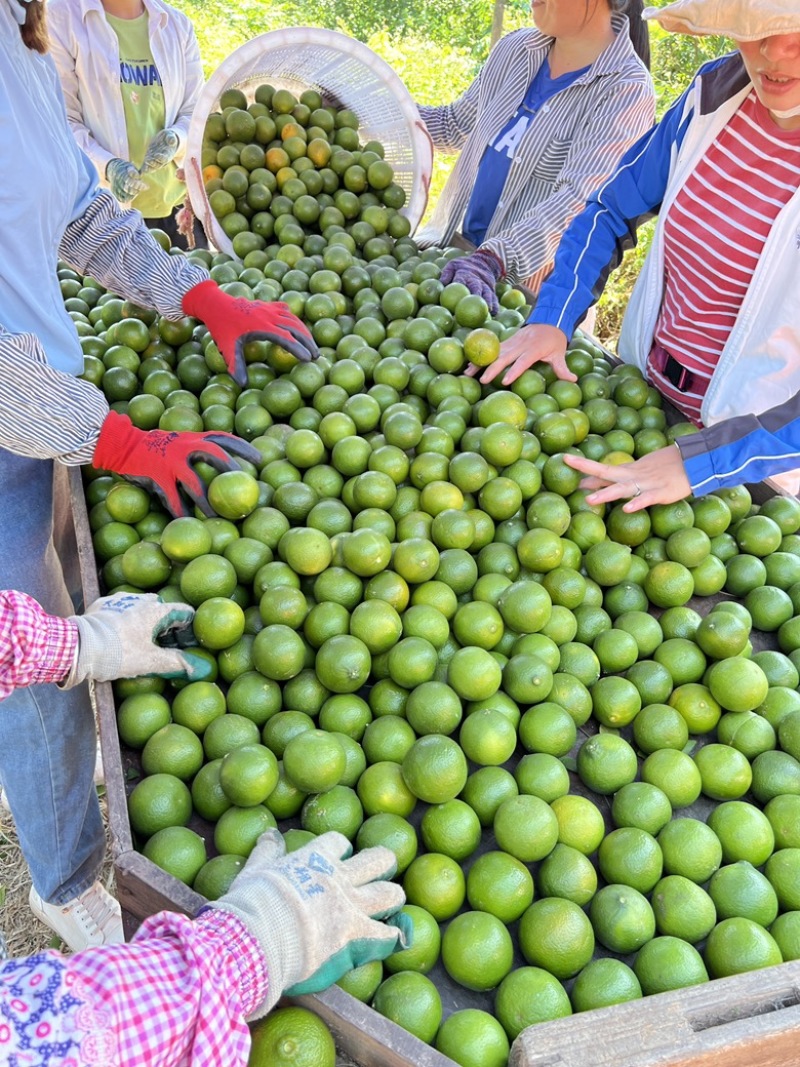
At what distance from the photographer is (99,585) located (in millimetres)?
2408

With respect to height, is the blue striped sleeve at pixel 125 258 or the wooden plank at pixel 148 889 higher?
the blue striped sleeve at pixel 125 258

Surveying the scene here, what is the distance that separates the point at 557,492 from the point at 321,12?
16.8 m

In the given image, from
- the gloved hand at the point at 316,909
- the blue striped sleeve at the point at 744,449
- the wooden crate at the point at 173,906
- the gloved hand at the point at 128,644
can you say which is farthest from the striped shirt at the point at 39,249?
the blue striped sleeve at the point at 744,449

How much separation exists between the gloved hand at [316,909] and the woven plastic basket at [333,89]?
3.32m

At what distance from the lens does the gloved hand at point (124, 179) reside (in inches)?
188

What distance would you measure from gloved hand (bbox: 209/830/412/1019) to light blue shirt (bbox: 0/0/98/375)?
181 centimetres

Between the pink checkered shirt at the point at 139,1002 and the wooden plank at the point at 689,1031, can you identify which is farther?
the wooden plank at the point at 689,1031

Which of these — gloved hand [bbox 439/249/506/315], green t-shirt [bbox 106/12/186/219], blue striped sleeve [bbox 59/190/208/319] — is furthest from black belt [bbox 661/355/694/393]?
green t-shirt [bbox 106/12/186/219]

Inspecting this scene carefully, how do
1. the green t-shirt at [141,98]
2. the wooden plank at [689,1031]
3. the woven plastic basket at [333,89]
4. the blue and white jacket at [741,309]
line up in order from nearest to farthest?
1. the wooden plank at [689,1031]
2. the blue and white jacket at [741,309]
3. the woven plastic basket at [333,89]
4. the green t-shirt at [141,98]

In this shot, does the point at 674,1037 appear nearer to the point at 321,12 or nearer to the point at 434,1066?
the point at 434,1066

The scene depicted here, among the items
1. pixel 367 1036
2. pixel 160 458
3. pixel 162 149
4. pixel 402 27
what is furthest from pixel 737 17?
pixel 402 27

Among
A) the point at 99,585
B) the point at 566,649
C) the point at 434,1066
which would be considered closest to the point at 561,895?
the point at 434,1066

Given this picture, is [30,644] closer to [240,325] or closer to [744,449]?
[240,325]

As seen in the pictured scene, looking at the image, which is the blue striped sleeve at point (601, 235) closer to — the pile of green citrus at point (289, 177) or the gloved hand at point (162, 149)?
the pile of green citrus at point (289, 177)
